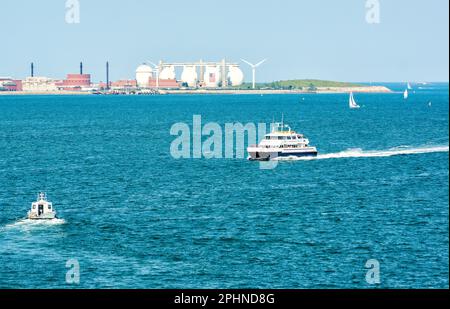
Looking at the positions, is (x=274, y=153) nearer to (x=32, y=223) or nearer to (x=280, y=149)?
(x=280, y=149)

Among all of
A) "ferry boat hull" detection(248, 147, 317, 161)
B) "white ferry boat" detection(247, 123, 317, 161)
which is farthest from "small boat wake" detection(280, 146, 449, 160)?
"white ferry boat" detection(247, 123, 317, 161)

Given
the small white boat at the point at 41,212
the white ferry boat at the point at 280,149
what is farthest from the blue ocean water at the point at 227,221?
the white ferry boat at the point at 280,149

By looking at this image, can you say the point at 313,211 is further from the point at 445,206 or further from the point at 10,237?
the point at 10,237

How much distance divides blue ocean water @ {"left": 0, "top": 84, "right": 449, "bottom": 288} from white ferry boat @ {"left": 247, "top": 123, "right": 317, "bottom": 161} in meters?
2.51

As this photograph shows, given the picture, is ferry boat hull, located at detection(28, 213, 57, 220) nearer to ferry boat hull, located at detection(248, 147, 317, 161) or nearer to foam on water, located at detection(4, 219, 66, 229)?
foam on water, located at detection(4, 219, 66, 229)

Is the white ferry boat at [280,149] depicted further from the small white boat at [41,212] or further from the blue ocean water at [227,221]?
the small white boat at [41,212]

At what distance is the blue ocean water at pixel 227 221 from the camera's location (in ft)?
148

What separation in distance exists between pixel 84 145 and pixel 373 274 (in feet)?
349

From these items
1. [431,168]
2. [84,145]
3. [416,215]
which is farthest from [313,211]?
[84,145]

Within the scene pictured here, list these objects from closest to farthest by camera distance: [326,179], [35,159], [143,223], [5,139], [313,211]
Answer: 1. [143,223]
2. [313,211]
3. [326,179]
4. [35,159]
5. [5,139]

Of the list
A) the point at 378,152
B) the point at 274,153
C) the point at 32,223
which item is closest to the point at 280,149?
the point at 274,153

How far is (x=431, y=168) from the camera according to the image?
338 feet

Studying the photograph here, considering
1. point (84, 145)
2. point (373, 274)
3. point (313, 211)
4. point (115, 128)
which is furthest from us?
point (115, 128)

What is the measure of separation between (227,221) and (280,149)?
54.6 m
